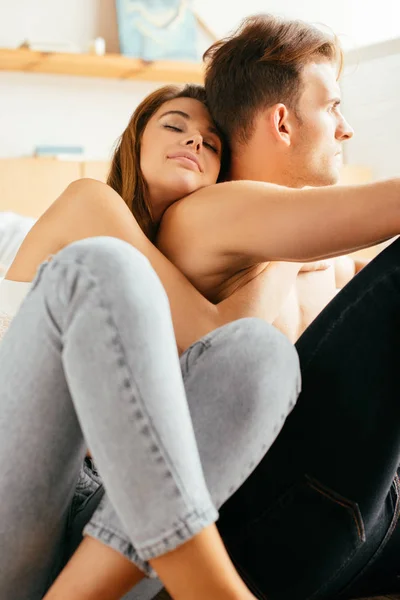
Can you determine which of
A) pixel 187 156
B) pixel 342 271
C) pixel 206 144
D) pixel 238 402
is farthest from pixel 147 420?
pixel 342 271

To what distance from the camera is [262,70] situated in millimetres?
1490

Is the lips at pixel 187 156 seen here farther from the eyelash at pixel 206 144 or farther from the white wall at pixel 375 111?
the white wall at pixel 375 111

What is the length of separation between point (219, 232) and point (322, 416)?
375 mm

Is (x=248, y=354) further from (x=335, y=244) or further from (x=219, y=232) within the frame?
(x=219, y=232)

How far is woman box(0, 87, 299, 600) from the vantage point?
2.28ft

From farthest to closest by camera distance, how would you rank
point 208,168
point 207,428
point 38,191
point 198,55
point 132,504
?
1. point 198,55
2. point 38,191
3. point 208,168
4. point 207,428
5. point 132,504

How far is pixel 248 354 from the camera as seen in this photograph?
2.62 feet

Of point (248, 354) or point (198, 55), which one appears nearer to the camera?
point (248, 354)

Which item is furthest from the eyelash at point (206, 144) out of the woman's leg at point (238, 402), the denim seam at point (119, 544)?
the denim seam at point (119, 544)

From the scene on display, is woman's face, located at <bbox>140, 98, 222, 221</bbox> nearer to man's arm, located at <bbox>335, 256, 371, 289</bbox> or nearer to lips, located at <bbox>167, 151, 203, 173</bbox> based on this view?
lips, located at <bbox>167, 151, 203, 173</bbox>

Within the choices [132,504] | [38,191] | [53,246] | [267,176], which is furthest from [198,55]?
[132,504]

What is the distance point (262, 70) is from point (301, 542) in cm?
95

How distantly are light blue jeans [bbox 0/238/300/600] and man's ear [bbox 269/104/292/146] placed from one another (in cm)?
72

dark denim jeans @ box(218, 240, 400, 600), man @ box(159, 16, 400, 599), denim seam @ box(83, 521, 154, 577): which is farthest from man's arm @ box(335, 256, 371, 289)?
denim seam @ box(83, 521, 154, 577)
